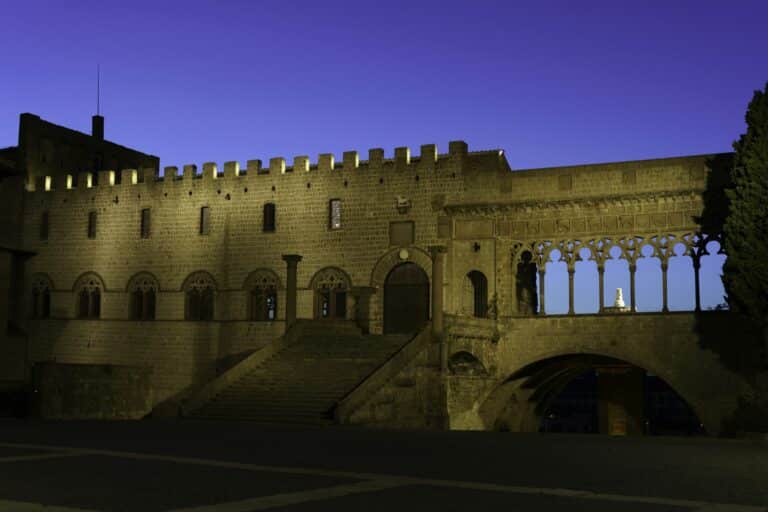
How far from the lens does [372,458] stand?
13852 mm

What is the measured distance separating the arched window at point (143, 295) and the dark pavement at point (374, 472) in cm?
2084

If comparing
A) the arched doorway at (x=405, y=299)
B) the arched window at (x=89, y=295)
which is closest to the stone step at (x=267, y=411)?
the arched doorway at (x=405, y=299)

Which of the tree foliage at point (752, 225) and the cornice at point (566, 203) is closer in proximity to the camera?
the tree foliage at point (752, 225)

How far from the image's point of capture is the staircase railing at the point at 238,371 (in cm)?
2644

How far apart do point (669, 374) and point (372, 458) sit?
1792 cm

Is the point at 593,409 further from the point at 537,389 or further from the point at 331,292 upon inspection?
the point at 331,292

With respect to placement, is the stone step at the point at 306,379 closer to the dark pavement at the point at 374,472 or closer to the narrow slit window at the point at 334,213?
the narrow slit window at the point at 334,213

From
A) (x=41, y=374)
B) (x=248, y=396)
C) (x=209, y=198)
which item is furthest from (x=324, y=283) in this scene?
(x=41, y=374)

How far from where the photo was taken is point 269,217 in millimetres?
37062

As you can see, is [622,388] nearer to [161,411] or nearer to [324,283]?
[324,283]

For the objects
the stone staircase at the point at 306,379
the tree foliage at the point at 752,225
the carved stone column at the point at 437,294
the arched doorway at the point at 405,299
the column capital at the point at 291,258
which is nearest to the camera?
the tree foliage at the point at 752,225

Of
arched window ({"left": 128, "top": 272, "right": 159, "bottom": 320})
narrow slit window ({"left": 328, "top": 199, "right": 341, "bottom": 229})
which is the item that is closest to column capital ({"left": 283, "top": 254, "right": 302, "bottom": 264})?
narrow slit window ({"left": 328, "top": 199, "right": 341, "bottom": 229})

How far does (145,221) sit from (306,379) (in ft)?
52.6

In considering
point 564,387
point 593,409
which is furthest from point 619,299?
point 593,409
